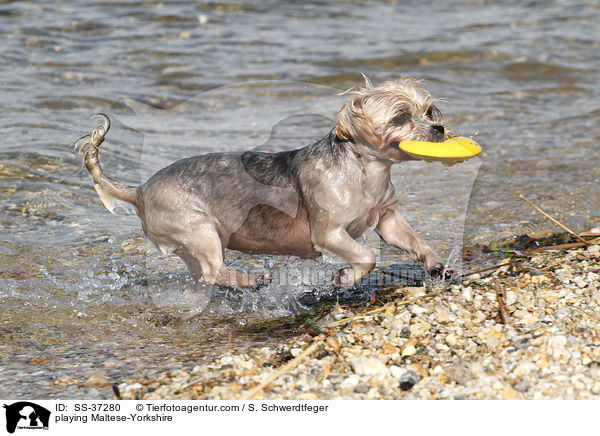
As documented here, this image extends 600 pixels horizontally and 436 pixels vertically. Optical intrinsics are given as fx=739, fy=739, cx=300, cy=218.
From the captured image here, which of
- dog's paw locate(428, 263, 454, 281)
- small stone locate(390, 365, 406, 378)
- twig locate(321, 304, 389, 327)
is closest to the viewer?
small stone locate(390, 365, 406, 378)

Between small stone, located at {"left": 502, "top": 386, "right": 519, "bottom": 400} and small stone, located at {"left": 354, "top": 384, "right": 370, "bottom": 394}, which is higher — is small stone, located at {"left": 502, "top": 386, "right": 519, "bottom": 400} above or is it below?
above

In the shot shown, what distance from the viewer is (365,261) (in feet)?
16.0

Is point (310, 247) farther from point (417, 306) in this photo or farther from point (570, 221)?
point (570, 221)

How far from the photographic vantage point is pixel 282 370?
3873 mm

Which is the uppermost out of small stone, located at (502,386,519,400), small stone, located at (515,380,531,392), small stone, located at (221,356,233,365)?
small stone, located at (515,380,531,392)

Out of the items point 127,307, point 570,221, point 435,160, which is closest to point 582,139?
point 570,221

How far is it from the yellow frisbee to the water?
1.41 m

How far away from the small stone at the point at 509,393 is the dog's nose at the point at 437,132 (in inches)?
66.6

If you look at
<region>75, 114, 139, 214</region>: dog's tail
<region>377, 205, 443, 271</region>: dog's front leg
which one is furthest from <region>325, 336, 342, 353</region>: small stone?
<region>75, 114, 139, 214</region>: dog's tail

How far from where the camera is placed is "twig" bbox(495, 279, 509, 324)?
171 inches

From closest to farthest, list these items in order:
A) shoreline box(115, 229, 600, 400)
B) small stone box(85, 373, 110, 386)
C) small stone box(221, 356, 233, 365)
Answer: shoreline box(115, 229, 600, 400), small stone box(85, 373, 110, 386), small stone box(221, 356, 233, 365)

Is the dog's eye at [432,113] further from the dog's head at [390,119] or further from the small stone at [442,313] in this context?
the small stone at [442,313]

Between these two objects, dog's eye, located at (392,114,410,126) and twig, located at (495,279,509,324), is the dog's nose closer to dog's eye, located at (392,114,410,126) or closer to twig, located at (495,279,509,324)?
dog's eye, located at (392,114,410,126)
